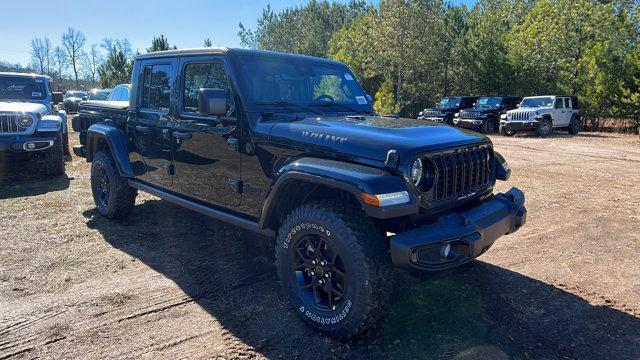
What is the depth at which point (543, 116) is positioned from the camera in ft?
60.7

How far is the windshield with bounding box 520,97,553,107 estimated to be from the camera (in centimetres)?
1909

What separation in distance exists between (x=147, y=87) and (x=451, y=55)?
2969cm

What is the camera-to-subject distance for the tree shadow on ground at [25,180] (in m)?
7.01

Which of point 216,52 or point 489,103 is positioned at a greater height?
point 216,52

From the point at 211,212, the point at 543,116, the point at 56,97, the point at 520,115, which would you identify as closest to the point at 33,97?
the point at 56,97

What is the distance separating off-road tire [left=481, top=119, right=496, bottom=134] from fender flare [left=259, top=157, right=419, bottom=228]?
61.1 feet

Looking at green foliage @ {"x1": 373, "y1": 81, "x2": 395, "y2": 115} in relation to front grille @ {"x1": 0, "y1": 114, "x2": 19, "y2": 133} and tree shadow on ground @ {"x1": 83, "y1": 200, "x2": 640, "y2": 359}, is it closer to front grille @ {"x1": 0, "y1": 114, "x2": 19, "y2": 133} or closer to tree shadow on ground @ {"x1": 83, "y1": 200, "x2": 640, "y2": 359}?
front grille @ {"x1": 0, "y1": 114, "x2": 19, "y2": 133}

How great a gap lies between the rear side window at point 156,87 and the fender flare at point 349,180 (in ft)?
6.08

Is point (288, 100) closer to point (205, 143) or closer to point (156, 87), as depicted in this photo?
point (205, 143)

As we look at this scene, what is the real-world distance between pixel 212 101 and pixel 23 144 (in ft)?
19.2

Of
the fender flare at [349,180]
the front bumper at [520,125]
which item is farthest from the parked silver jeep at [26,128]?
the front bumper at [520,125]

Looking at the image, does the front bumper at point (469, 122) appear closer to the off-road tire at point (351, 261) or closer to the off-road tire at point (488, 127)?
the off-road tire at point (488, 127)

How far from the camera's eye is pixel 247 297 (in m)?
3.56

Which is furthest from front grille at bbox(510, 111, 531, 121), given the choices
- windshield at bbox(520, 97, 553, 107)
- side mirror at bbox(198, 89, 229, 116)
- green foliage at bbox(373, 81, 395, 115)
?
side mirror at bbox(198, 89, 229, 116)
